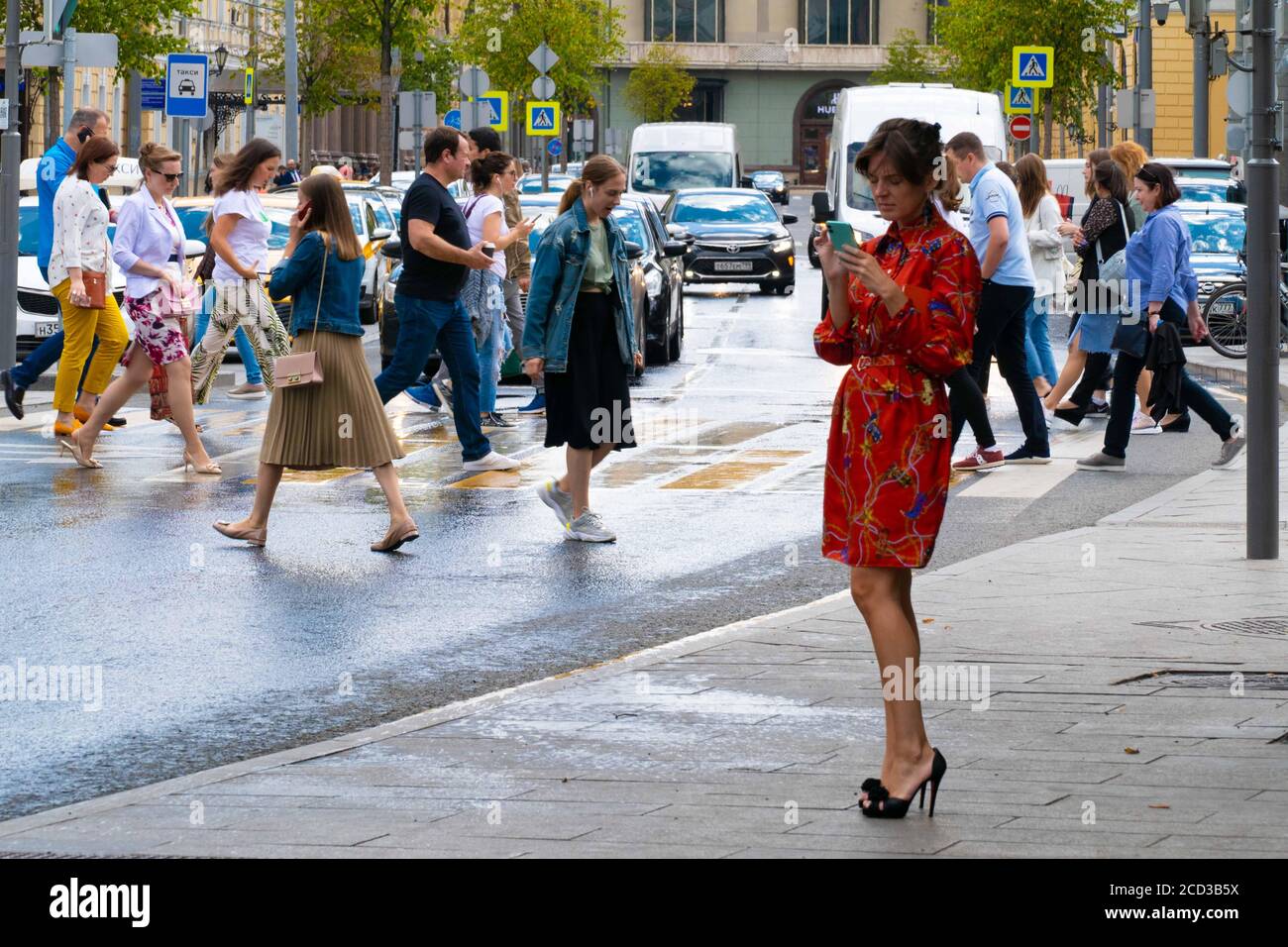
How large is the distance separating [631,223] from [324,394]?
475 inches

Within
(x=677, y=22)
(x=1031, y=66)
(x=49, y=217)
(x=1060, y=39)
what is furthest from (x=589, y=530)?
(x=677, y=22)

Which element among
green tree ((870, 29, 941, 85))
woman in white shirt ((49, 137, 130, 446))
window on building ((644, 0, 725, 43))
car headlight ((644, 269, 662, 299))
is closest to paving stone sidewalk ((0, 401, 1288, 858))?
woman in white shirt ((49, 137, 130, 446))

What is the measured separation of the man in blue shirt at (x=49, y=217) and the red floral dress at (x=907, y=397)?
10663mm

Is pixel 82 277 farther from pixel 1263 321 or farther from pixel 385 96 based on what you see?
pixel 385 96

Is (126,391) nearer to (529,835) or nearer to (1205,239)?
(529,835)

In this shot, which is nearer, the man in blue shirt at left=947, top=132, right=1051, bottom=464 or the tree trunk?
the man in blue shirt at left=947, top=132, right=1051, bottom=464

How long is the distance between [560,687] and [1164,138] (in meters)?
55.0

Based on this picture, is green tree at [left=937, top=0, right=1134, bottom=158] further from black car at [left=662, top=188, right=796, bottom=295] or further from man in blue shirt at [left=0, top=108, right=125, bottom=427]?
man in blue shirt at [left=0, top=108, right=125, bottom=427]

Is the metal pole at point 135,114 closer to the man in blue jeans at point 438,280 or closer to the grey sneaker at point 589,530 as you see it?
the man in blue jeans at point 438,280

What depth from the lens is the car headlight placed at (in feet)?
71.5

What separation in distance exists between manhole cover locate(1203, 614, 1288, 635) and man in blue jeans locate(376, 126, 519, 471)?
18.3 feet

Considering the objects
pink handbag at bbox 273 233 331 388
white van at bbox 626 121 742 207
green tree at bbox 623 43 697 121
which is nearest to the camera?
pink handbag at bbox 273 233 331 388

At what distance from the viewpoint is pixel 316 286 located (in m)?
11.0
